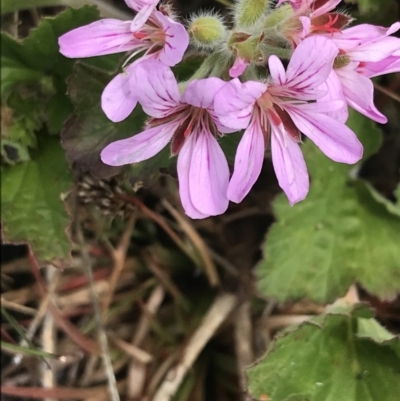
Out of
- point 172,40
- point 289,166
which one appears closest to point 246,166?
point 289,166

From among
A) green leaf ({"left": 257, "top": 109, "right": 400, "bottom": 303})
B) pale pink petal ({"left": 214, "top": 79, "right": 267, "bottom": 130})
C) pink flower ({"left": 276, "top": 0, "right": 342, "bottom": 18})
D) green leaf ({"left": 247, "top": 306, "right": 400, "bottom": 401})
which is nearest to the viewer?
pale pink petal ({"left": 214, "top": 79, "right": 267, "bottom": 130})

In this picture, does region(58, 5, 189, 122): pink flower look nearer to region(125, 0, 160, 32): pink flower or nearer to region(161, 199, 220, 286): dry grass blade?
region(125, 0, 160, 32): pink flower

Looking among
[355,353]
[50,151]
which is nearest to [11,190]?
[50,151]

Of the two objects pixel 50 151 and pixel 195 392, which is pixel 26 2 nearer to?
pixel 50 151

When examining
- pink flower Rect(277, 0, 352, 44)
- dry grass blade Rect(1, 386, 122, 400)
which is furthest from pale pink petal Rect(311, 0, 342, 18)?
dry grass blade Rect(1, 386, 122, 400)

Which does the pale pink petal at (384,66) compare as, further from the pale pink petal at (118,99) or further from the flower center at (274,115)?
the pale pink petal at (118,99)

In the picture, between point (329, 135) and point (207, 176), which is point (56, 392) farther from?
point (329, 135)
